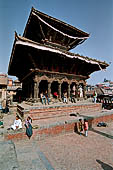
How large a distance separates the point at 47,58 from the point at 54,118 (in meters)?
5.77

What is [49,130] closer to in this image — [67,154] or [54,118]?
[67,154]

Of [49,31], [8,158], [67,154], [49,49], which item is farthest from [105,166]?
[49,31]

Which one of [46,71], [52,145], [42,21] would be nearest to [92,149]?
[52,145]

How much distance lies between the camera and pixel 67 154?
398 cm

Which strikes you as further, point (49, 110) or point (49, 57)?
point (49, 57)

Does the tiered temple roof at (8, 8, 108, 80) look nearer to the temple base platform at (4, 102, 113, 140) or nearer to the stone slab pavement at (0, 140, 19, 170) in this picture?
the temple base platform at (4, 102, 113, 140)

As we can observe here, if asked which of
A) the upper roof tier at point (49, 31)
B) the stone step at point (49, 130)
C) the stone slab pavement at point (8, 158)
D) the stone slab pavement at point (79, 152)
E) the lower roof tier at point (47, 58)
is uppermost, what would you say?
the upper roof tier at point (49, 31)

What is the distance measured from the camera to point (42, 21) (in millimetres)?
10414

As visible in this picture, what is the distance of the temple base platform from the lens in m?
5.29

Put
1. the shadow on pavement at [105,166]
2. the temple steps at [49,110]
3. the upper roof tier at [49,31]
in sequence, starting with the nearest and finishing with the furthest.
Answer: the shadow on pavement at [105,166] → the temple steps at [49,110] → the upper roof tier at [49,31]

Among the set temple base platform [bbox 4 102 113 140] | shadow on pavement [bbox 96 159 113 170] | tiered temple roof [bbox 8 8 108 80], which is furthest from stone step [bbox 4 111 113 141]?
tiered temple roof [bbox 8 8 108 80]

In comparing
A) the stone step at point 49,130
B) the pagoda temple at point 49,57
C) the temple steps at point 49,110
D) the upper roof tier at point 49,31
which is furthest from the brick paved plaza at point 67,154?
the upper roof tier at point 49,31

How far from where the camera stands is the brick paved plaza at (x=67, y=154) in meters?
3.13

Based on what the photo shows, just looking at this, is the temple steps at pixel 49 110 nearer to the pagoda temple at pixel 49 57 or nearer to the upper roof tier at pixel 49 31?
the pagoda temple at pixel 49 57
